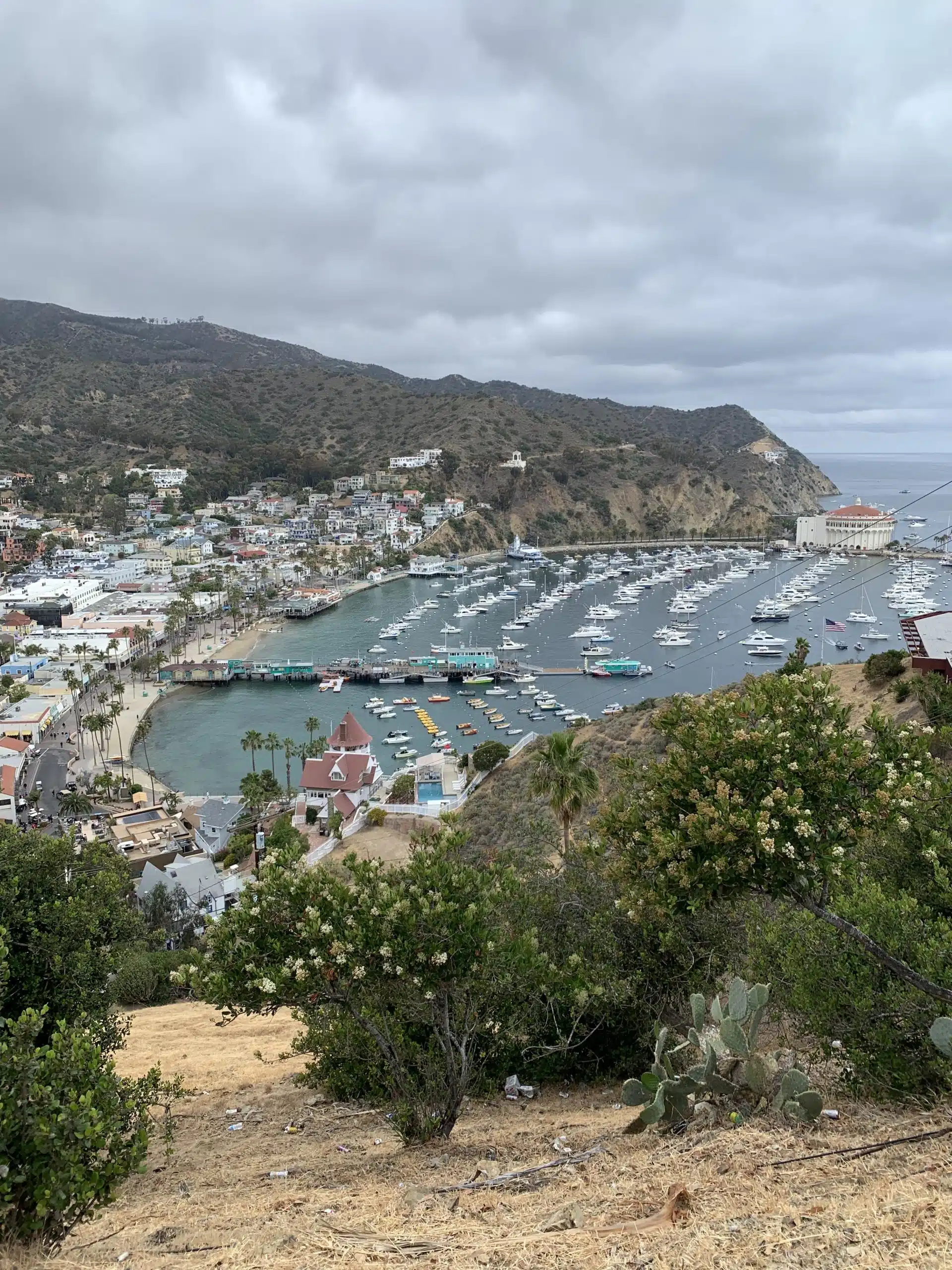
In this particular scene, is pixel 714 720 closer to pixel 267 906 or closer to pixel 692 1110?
pixel 692 1110

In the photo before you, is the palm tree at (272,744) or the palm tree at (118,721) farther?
the palm tree at (118,721)

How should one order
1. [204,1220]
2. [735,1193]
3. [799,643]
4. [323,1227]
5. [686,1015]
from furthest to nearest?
[799,643] → [686,1015] → [204,1220] → [323,1227] → [735,1193]

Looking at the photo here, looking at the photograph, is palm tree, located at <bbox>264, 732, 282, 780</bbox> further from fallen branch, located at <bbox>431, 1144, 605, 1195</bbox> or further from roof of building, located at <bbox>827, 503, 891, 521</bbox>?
roof of building, located at <bbox>827, 503, 891, 521</bbox>

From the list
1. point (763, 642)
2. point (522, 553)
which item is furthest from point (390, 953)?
point (522, 553)

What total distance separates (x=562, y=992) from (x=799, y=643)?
1374cm

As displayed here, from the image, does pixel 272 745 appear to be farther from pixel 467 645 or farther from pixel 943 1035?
pixel 943 1035

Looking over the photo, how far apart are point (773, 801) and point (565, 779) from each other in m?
12.6

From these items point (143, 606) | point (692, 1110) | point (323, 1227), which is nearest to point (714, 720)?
point (692, 1110)

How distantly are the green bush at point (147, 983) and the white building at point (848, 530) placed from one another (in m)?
107

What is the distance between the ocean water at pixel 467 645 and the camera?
4691 cm

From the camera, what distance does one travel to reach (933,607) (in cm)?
7088

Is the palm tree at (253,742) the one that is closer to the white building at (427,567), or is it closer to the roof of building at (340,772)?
the roof of building at (340,772)

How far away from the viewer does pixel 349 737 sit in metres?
36.2

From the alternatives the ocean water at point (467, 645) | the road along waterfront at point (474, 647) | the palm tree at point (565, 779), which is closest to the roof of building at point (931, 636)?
the palm tree at point (565, 779)
